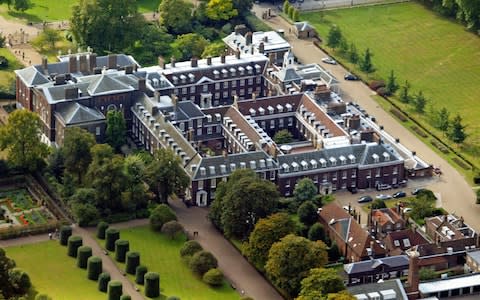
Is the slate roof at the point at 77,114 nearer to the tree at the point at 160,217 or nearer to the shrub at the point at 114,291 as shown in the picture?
the tree at the point at 160,217

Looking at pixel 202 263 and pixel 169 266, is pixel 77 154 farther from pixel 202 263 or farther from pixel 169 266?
pixel 202 263

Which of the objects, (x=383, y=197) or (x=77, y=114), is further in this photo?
(x=77, y=114)

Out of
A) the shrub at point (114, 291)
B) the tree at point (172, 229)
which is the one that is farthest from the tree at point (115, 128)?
the shrub at point (114, 291)

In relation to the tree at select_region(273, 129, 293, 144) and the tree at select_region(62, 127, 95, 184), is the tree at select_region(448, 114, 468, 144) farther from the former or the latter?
the tree at select_region(62, 127, 95, 184)

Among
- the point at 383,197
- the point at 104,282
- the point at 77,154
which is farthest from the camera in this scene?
the point at 383,197

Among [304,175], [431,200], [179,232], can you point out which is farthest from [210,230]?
[431,200]

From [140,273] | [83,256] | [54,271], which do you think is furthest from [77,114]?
[140,273]

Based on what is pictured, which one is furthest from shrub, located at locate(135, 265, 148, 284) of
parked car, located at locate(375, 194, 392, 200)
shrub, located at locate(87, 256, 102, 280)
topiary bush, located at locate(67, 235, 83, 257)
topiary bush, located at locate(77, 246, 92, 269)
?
parked car, located at locate(375, 194, 392, 200)
